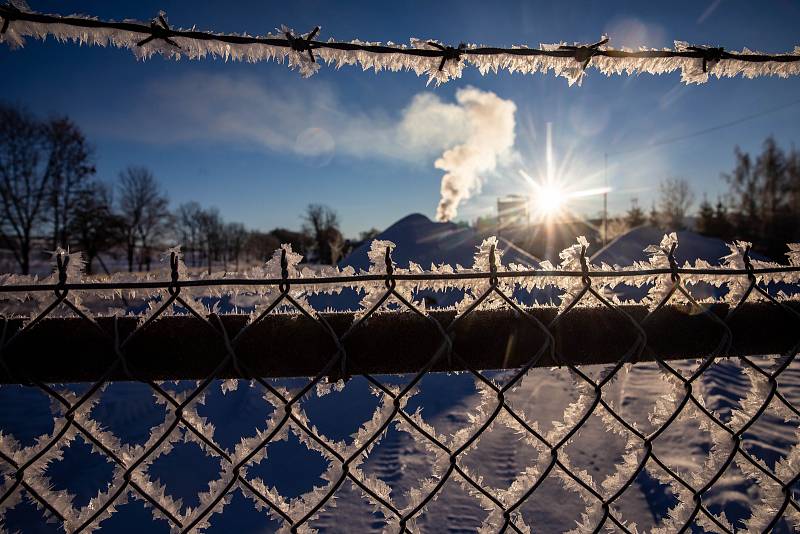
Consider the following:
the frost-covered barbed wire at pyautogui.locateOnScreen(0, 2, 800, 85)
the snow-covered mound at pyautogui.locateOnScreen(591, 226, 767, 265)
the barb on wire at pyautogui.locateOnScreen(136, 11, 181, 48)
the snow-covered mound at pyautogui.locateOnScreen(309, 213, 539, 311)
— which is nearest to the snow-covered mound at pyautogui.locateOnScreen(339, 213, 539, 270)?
the snow-covered mound at pyautogui.locateOnScreen(309, 213, 539, 311)

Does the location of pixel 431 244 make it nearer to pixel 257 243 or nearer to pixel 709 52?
pixel 709 52

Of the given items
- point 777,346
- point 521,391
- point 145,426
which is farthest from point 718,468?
point 145,426

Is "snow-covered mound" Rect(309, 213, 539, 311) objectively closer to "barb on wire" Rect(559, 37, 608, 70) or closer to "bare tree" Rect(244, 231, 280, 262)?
"barb on wire" Rect(559, 37, 608, 70)

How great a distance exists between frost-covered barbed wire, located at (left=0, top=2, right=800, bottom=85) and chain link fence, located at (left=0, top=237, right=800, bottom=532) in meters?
0.48

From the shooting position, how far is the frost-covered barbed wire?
89 centimetres

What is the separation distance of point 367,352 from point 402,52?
72 centimetres

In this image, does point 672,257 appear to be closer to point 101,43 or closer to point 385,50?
point 385,50

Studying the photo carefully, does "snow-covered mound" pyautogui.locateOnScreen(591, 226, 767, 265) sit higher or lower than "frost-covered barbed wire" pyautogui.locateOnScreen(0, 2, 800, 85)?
higher

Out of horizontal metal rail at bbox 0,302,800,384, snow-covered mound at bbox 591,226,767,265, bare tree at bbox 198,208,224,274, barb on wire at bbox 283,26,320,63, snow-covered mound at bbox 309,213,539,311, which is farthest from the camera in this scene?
bare tree at bbox 198,208,224,274

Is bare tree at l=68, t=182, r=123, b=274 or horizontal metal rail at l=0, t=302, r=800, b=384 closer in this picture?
horizontal metal rail at l=0, t=302, r=800, b=384

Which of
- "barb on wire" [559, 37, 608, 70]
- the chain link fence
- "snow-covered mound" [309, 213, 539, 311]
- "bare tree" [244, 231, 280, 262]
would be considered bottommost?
Answer: the chain link fence

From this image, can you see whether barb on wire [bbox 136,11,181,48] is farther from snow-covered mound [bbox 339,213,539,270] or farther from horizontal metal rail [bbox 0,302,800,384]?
snow-covered mound [bbox 339,213,539,270]

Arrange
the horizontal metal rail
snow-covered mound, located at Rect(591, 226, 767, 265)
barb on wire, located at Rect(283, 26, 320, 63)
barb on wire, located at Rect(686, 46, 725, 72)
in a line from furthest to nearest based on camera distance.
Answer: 1. snow-covered mound, located at Rect(591, 226, 767, 265)
2. barb on wire, located at Rect(686, 46, 725, 72)
3. barb on wire, located at Rect(283, 26, 320, 63)
4. the horizontal metal rail

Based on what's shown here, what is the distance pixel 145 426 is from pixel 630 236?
74.8ft
